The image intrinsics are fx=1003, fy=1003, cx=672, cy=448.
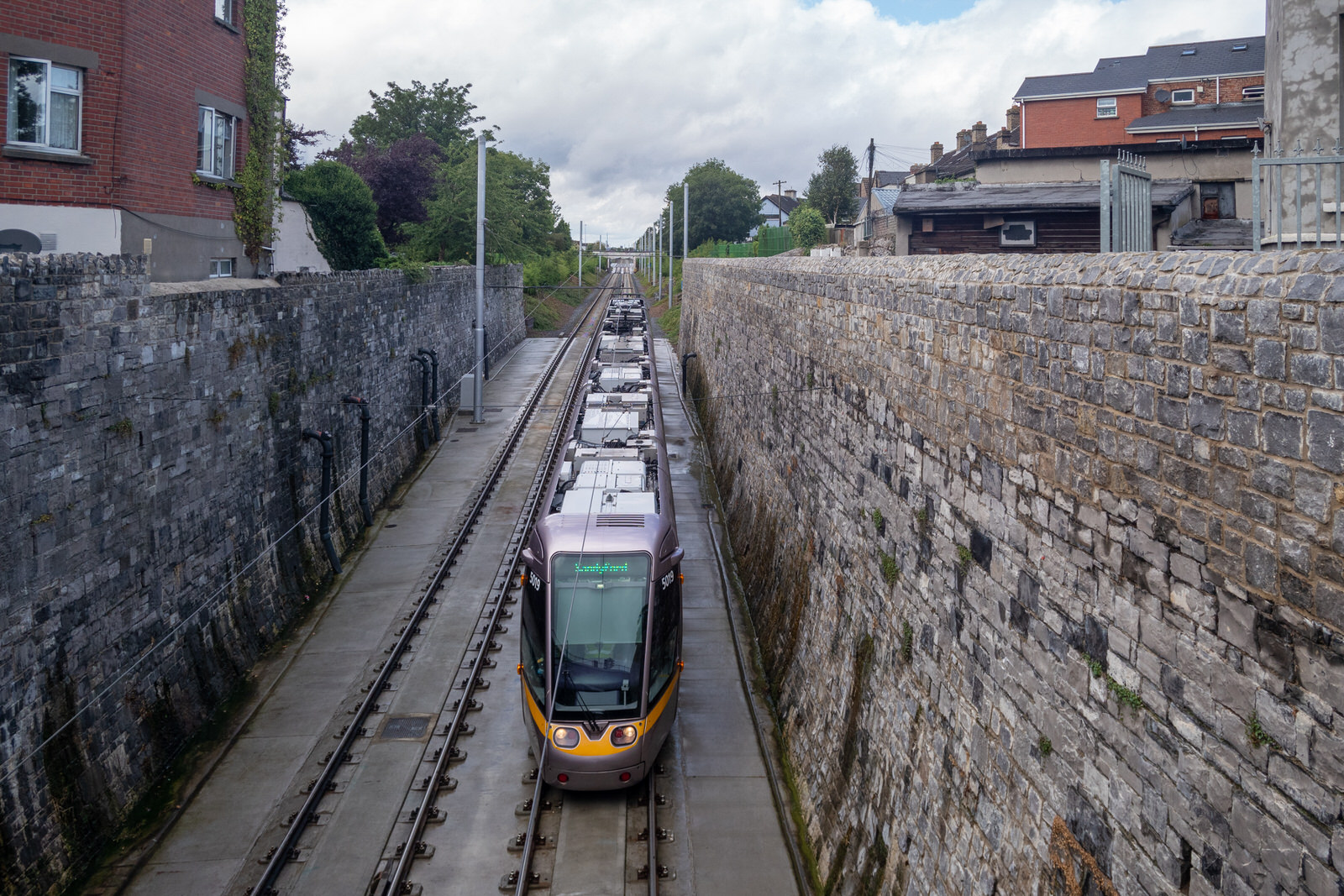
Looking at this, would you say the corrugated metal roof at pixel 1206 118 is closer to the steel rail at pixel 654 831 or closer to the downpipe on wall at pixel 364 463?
the downpipe on wall at pixel 364 463

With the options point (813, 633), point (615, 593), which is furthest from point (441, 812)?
point (813, 633)

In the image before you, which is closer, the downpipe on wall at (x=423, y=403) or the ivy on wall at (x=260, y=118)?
the ivy on wall at (x=260, y=118)

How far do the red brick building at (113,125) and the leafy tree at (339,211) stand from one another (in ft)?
37.2

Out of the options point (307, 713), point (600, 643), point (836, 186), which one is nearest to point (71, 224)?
point (307, 713)

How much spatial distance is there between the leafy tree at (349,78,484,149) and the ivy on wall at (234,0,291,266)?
2109 inches

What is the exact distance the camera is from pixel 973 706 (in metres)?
7.51

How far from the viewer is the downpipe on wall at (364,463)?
21.3m

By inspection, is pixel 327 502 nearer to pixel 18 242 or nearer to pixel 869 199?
pixel 18 242

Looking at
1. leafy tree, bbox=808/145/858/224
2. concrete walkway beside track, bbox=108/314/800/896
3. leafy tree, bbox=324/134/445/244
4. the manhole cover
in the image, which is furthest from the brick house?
leafy tree, bbox=808/145/858/224

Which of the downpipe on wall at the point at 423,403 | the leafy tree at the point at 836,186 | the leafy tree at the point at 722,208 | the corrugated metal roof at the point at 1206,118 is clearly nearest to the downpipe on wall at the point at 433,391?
the downpipe on wall at the point at 423,403

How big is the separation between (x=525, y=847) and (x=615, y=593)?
2761 millimetres

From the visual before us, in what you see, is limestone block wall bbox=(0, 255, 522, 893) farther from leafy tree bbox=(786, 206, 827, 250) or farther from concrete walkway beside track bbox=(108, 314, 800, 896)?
leafy tree bbox=(786, 206, 827, 250)

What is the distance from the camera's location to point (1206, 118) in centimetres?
3102

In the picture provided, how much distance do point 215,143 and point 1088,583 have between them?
732 inches
